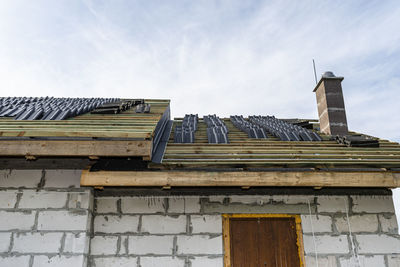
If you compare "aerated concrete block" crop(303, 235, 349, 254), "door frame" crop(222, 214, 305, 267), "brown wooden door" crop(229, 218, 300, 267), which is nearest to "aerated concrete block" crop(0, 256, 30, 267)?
"door frame" crop(222, 214, 305, 267)

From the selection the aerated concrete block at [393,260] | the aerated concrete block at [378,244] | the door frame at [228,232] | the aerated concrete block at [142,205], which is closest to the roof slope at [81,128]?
the aerated concrete block at [142,205]

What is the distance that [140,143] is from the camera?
3357 mm

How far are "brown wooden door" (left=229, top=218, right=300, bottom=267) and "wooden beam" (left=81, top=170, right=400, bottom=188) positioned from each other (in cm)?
89

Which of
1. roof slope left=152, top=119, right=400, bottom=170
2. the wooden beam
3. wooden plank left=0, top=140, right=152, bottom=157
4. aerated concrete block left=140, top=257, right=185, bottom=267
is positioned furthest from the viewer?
aerated concrete block left=140, top=257, right=185, bottom=267

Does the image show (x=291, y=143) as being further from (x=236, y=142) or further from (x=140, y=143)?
(x=140, y=143)

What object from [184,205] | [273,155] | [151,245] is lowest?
[151,245]

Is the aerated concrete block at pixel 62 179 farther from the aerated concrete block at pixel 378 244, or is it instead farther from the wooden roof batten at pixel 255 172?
the aerated concrete block at pixel 378 244

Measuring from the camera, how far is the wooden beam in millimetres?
3508

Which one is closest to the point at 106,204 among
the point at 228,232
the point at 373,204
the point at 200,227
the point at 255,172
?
the point at 200,227

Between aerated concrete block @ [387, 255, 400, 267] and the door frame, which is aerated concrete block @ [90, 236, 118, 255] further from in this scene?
aerated concrete block @ [387, 255, 400, 267]

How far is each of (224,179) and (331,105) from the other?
11.7 feet

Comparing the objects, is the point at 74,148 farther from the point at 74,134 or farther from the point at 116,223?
the point at 116,223

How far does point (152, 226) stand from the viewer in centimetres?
405

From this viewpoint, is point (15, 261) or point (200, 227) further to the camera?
point (200, 227)
